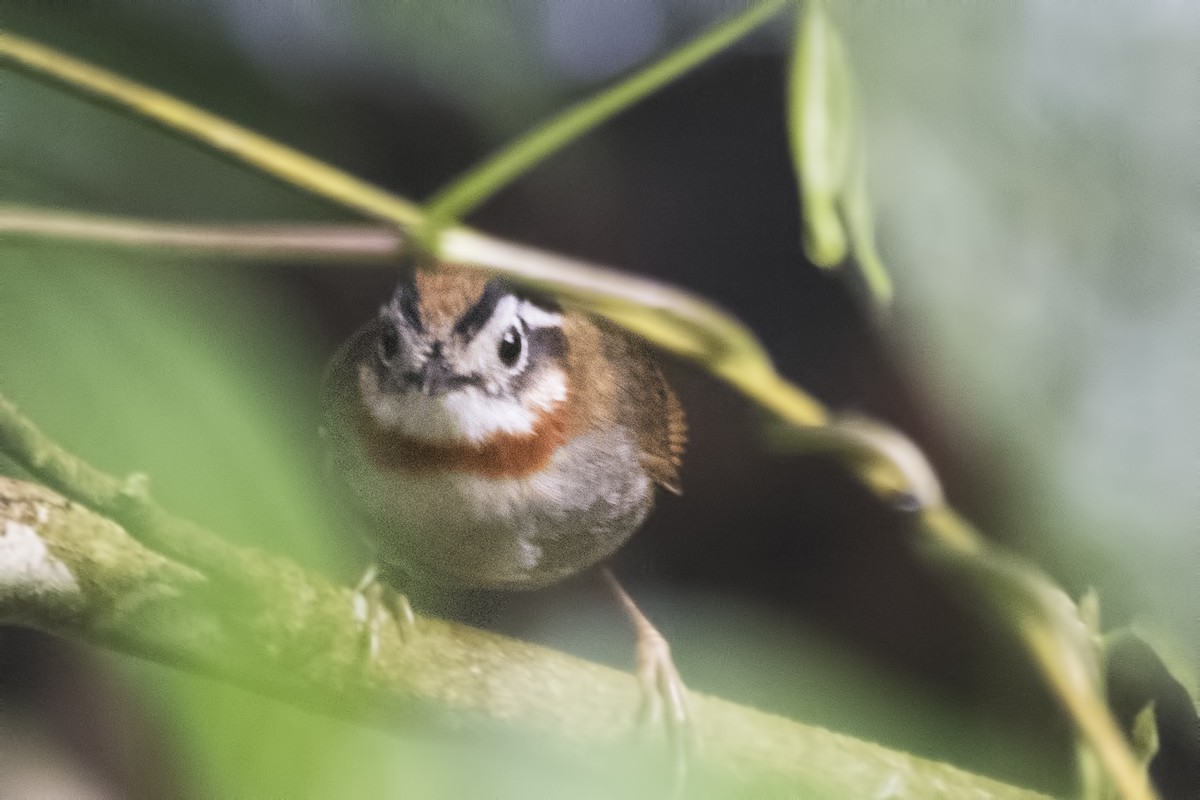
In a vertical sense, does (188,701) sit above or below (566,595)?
below

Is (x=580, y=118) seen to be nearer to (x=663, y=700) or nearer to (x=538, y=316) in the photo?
(x=538, y=316)

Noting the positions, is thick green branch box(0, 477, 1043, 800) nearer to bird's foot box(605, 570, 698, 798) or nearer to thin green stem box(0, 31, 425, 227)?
bird's foot box(605, 570, 698, 798)

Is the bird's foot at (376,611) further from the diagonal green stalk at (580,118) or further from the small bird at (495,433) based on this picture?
the diagonal green stalk at (580,118)

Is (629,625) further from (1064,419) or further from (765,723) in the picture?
(1064,419)

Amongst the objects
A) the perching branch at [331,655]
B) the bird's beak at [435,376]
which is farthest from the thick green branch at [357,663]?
the bird's beak at [435,376]

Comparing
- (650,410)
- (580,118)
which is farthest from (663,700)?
(580,118)

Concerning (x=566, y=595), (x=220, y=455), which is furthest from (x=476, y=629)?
(x=220, y=455)
